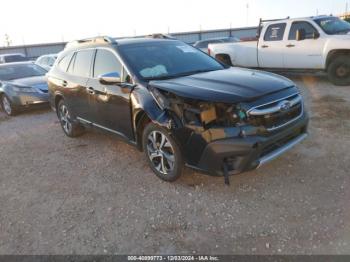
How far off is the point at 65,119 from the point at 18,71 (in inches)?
187

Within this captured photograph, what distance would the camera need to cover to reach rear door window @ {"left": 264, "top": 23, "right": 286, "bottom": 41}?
9453 mm

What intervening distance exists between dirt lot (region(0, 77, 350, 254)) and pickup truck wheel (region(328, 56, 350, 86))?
3577 millimetres

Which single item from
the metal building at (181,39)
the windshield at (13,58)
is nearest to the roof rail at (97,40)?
the windshield at (13,58)

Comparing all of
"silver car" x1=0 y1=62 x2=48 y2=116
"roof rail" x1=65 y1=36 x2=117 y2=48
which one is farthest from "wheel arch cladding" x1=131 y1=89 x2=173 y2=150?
"silver car" x1=0 y1=62 x2=48 y2=116

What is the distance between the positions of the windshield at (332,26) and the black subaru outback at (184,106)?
5.20 metres

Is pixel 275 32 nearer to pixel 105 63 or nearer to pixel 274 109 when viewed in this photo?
pixel 105 63

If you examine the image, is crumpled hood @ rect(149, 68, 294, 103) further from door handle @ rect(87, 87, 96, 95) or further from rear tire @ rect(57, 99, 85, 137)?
rear tire @ rect(57, 99, 85, 137)

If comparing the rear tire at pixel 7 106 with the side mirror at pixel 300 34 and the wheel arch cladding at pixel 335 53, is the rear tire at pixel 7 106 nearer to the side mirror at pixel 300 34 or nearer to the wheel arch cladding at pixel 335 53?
the side mirror at pixel 300 34

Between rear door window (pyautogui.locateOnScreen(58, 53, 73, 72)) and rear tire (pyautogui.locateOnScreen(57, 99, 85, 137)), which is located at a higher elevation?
rear door window (pyautogui.locateOnScreen(58, 53, 73, 72))

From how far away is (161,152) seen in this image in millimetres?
4047

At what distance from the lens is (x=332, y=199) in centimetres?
346

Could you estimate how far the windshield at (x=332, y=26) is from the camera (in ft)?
28.4

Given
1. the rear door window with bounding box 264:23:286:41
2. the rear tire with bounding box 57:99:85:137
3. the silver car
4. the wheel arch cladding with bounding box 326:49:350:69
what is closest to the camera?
the rear tire with bounding box 57:99:85:137

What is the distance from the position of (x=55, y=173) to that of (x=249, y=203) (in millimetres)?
2960
